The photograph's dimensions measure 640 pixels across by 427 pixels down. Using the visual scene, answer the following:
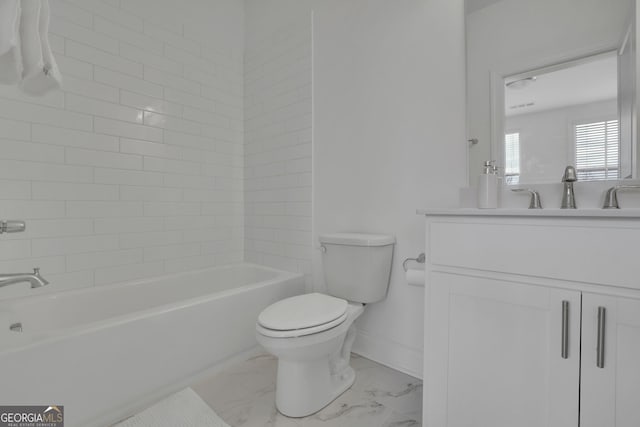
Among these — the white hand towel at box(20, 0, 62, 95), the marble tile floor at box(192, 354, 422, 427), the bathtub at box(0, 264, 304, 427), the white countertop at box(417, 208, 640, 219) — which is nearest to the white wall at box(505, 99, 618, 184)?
the white countertop at box(417, 208, 640, 219)

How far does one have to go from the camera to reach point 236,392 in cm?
155

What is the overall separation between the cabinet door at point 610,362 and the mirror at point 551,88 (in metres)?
0.61

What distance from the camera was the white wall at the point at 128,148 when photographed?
161 cm

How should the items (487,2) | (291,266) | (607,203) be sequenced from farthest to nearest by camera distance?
(291,266), (487,2), (607,203)

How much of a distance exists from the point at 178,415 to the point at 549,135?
2001 millimetres

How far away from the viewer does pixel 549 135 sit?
1307 mm

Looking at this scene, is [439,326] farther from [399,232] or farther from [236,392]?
[236,392]

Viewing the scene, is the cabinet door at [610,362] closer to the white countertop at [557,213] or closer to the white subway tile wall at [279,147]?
the white countertop at [557,213]

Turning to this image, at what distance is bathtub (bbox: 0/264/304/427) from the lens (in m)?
1.10

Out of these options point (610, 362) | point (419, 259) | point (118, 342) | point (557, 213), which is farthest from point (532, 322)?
point (118, 342)

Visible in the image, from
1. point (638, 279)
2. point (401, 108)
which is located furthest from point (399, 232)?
point (638, 279)

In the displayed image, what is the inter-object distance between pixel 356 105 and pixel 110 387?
6.37 feet

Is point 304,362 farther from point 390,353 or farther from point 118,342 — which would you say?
point 118,342

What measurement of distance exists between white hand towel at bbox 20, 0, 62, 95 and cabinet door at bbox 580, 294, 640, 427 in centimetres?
156
